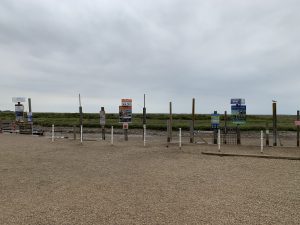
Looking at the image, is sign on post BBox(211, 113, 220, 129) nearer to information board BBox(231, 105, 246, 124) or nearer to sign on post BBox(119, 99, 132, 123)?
information board BBox(231, 105, 246, 124)

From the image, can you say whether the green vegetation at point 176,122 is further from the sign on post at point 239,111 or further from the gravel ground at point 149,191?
the gravel ground at point 149,191

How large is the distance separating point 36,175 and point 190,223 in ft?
21.1

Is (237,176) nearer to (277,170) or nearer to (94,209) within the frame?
(277,170)

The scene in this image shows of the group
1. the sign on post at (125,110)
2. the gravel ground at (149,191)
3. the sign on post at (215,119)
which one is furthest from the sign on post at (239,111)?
the sign on post at (125,110)

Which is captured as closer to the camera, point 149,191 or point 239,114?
point 149,191

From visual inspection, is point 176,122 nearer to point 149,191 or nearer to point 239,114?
point 239,114

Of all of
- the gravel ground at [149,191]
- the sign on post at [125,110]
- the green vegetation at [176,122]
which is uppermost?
the sign on post at [125,110]

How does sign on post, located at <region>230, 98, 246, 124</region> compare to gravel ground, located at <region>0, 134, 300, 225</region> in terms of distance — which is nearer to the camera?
gravel ground, located at <region>0, 134, 300, 225</region>

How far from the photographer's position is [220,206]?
691 cm

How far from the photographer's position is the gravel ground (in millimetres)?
6238

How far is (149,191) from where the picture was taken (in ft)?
27.0

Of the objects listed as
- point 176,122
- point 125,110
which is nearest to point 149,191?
point 125,110

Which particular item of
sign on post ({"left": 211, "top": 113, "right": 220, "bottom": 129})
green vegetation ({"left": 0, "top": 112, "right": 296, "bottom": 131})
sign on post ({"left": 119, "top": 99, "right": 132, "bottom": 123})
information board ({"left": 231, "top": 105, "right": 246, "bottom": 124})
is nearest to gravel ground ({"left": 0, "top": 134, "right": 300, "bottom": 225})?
information board ({"left": 231, "top": 105, "right": 246, "bottom": 124})

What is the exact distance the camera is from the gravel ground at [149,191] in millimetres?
6238
